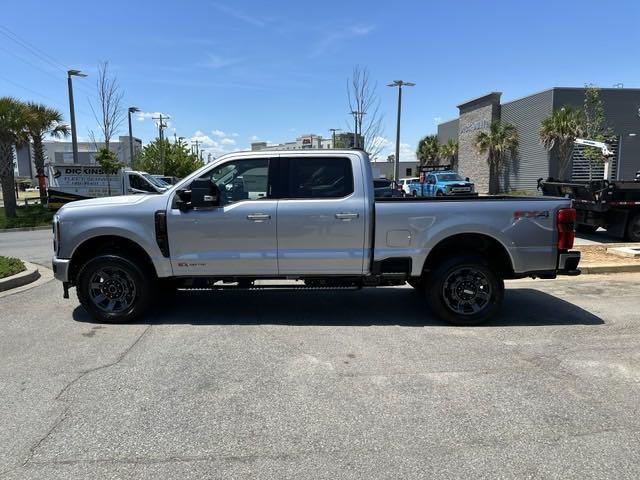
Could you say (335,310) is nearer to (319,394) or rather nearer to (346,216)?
(346,216)

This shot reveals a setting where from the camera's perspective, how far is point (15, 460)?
3219mm

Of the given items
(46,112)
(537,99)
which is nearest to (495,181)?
(537,99)

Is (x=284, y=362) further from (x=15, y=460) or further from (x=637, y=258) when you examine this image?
(x=637, y=258)

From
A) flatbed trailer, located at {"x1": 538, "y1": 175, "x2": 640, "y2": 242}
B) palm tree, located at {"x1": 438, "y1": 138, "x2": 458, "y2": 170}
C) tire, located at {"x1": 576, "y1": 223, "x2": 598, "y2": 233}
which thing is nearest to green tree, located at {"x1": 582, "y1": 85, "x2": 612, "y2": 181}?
tire, located at {"x1": 576, "y1": 223, "x2": 598, "y2": 233}

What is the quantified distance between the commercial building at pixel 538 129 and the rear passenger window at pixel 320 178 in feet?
98.2

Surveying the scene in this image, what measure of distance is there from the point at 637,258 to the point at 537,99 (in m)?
29.8

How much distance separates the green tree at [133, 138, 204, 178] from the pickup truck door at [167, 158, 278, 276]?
46.3 metres

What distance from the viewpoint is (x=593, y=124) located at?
29.0 meters

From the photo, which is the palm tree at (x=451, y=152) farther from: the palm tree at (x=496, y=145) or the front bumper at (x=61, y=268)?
the front bumper at (x=61, y=268)

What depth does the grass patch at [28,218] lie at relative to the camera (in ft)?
65.5

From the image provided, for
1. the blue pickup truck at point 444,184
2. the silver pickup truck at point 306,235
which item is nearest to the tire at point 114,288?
the silver pickup truck at point 306,235

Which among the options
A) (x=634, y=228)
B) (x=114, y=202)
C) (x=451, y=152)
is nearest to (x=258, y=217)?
(x=114, y=202)

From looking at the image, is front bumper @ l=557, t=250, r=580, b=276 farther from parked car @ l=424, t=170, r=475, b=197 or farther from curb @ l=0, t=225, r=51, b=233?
parked car @ l=424, t=170, r=475, b=197

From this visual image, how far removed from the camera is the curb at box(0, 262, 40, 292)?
7.88 metres
